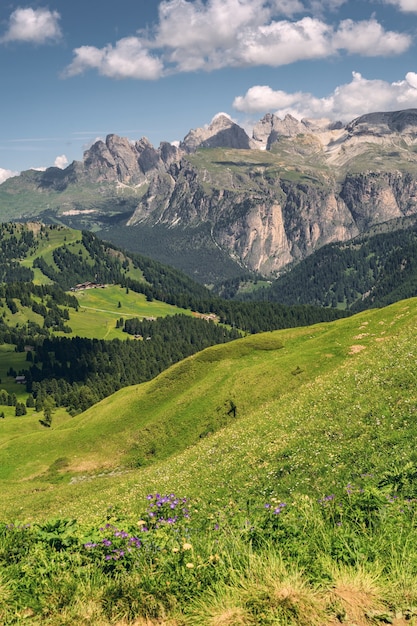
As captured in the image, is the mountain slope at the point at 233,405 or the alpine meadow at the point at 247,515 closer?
the alpine meadow at the point at 247,515

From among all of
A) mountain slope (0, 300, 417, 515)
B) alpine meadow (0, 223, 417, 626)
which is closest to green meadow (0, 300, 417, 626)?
alpine meadow (0, 223, 417, 626)

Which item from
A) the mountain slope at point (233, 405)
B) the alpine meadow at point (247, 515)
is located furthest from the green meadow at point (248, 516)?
the mountain slope at point (233, 405)

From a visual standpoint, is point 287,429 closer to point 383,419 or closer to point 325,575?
point 383,419

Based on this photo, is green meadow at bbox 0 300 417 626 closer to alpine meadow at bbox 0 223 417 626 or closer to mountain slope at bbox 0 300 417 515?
alpine meadow at bbox 0 223 417 626

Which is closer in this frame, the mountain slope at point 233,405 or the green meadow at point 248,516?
the green meadow at point 248,516

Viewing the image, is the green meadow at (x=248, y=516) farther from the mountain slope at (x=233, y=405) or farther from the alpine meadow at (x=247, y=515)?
the mountain slope at (x=233, y=405)

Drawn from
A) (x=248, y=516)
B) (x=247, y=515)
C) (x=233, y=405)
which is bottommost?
(x=233, y=405)

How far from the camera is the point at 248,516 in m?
14.0

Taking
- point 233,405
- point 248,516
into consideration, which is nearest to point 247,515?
point 248,516

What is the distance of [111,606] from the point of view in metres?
9.34

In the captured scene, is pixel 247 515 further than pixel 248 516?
Yes

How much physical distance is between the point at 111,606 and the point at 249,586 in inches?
108

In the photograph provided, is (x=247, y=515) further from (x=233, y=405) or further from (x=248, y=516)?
(x=233, y=405)

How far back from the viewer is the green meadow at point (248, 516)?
30.1 ft
